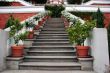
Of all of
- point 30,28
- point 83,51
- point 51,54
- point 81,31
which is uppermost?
point 30,28

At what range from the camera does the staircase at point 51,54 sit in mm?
10250

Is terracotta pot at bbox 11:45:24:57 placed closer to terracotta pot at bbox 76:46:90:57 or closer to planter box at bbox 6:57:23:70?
planter box at bbox 6:57:23:70

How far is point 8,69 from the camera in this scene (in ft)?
33.9

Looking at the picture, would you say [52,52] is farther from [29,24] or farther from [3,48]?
[29,24]

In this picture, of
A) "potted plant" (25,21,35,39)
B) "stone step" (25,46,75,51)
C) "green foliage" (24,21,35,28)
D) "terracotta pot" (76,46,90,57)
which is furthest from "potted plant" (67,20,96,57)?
"green foliage" (24,21,35,28)

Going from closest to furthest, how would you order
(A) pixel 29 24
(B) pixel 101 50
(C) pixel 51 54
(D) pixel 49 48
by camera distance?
(B) pixel 101 50 → (C) pixel 51 54 → (D) pixel 49 48 → (A) pixel 29 24

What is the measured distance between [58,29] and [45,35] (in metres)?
1.52

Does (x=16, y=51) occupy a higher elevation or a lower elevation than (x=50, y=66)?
higher

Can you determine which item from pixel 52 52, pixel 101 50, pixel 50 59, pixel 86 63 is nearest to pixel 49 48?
pixel 52 52

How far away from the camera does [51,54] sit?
11.5 m

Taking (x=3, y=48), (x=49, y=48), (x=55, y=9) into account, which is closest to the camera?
(x=3, y=48)

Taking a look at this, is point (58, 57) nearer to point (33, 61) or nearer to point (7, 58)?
point (33, 61)

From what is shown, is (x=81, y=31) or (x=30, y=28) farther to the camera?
(x=30, y=28)

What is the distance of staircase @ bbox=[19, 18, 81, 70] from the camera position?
10250 millimetres
